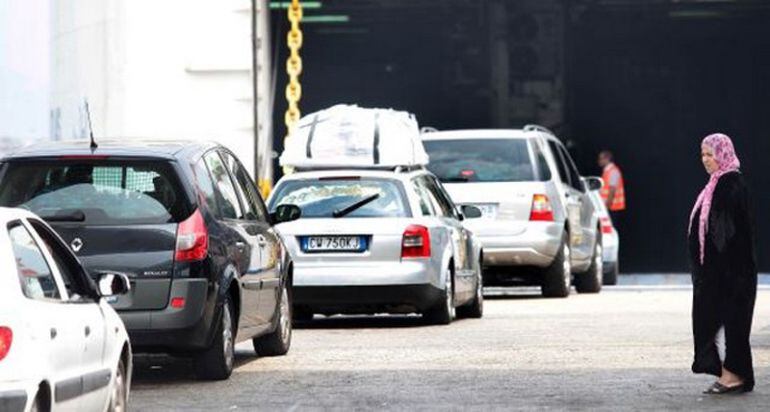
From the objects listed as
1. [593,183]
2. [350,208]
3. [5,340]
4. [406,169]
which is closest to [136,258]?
[5,340]

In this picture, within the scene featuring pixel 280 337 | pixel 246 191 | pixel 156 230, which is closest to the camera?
pixel 156 230

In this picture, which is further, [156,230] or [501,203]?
[501,203]

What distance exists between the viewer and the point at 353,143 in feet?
75.3

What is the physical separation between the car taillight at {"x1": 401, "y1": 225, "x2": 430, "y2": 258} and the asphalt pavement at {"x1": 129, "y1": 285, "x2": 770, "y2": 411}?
2.09 feet

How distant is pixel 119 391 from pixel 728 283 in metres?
4.01

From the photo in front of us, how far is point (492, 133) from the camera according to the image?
89.0 feet

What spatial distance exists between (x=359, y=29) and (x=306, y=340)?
16.1 meters

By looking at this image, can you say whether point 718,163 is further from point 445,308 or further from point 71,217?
point 445,308

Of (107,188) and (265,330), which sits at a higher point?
(107,188)

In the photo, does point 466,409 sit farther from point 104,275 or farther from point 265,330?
point 265,330

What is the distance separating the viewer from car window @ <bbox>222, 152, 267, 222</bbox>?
1653cm

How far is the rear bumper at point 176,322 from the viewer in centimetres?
1459

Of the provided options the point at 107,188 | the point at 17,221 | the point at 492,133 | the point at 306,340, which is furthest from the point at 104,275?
the point at 492,133

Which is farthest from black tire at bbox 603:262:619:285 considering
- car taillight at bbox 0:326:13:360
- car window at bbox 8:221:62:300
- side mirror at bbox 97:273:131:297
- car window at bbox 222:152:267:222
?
car taillight at bbox 0:326:13:360
